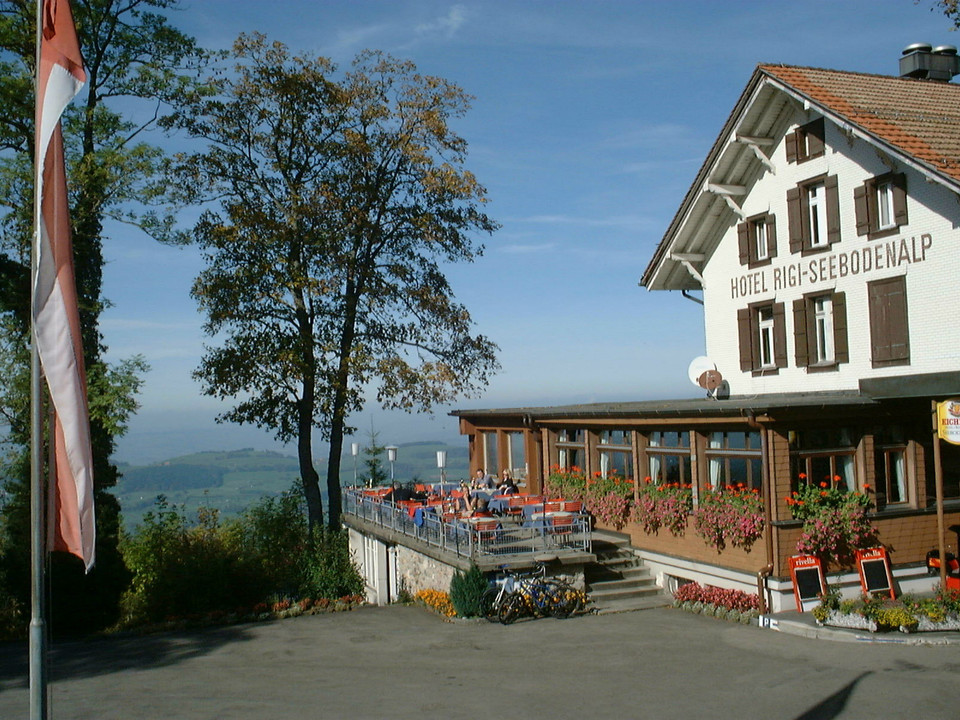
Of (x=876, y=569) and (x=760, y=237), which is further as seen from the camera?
(x=760, y=237)

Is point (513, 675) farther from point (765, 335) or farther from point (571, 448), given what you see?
point (765, 335)

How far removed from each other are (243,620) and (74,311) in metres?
16.1

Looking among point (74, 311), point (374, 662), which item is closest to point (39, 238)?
point (74, 311)

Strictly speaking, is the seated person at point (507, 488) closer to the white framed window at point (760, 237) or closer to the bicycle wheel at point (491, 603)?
the bicycle wheel at point (491, 603)

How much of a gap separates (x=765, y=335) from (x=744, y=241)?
227cm

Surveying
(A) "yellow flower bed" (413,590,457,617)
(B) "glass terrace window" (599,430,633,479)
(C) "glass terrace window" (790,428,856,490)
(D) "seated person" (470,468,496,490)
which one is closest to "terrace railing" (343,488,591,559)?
(A) "yellow flower bed" (413,590,457,617)

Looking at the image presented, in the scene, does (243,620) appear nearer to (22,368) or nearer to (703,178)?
(22,368)

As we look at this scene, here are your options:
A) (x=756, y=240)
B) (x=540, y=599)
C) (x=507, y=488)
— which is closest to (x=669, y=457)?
(x=540, y=599)

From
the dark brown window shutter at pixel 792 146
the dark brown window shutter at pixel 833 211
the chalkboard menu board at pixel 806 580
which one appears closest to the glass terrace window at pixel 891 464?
the chalkboard menu board at pixel 806 580

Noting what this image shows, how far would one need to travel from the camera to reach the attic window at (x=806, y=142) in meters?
19.7

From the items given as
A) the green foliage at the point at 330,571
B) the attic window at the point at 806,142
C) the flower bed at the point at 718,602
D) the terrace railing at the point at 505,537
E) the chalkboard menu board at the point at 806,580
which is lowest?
the green foliage at the point at 330,571

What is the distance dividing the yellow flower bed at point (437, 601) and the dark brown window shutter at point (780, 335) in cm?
896

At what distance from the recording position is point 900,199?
17.6 metres

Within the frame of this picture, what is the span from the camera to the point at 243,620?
2091 centimetres
